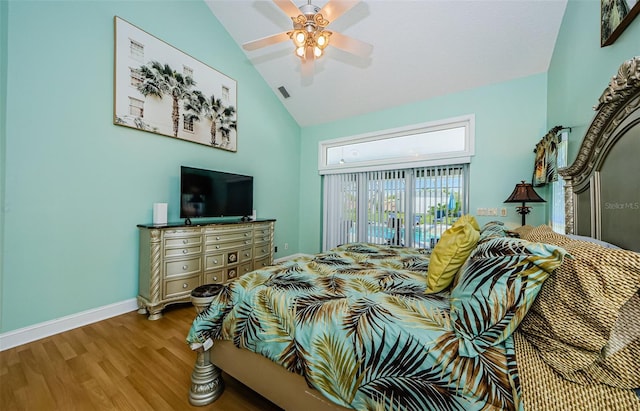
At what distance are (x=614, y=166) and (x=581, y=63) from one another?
1.33 m

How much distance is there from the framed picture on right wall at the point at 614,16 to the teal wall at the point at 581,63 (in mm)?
30

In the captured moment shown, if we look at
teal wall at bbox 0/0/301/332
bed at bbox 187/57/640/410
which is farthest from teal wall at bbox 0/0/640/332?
bed at bbox 187/57/640/410

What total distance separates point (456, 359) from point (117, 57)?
12.0 feet

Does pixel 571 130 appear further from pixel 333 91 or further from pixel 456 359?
pixel 333 91

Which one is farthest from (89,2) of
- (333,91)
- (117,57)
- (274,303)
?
(274,303)

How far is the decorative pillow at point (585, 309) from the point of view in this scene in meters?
0.71

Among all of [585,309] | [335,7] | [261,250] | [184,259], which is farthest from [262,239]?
[585,309]

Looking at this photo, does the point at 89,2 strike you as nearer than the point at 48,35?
No

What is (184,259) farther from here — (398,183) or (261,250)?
(398,183)

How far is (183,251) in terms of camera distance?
2553 mm

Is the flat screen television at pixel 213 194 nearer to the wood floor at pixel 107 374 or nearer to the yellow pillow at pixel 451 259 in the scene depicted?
the wood floor at pixel 107 374

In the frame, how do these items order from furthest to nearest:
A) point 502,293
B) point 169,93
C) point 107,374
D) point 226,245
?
1. point 226,245
2. point 169,93
3. point 107,374
4. point 502,293

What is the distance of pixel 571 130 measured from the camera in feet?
6.70

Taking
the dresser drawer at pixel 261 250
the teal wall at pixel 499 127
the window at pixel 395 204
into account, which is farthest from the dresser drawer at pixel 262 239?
the teal wall at pixel 499 127
